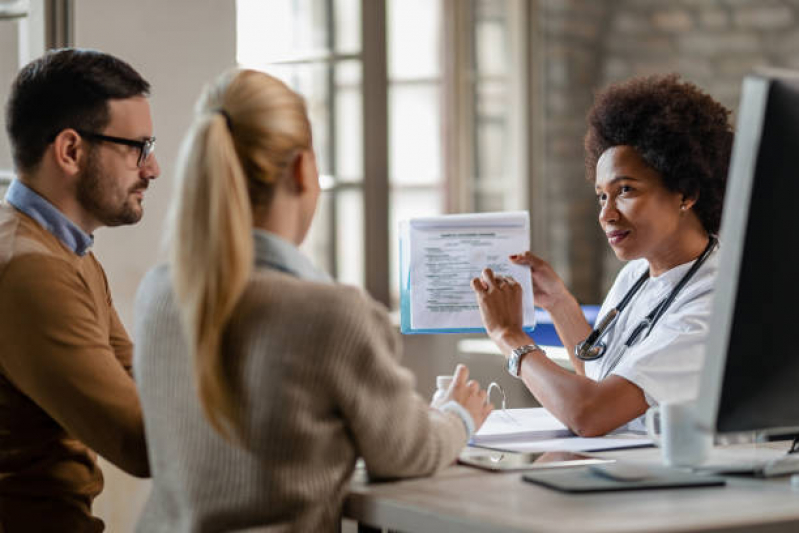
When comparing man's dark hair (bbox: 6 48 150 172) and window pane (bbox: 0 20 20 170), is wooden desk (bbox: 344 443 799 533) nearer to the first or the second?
man's dark hair (bbox: 6 48 150 172)

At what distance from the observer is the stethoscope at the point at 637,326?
2.09 m

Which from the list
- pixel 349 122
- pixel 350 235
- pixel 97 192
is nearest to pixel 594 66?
pixel 349 122

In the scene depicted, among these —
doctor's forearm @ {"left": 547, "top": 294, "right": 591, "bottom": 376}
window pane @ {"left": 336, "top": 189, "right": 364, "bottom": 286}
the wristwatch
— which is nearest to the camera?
the wristwatch

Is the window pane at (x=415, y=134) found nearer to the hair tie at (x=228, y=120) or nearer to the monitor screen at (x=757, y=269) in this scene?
the hair tie at (x=228, y=120)

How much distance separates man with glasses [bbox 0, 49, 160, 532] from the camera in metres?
1.67

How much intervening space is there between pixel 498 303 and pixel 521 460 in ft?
1.48

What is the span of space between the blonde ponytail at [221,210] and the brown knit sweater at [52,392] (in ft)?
1.43

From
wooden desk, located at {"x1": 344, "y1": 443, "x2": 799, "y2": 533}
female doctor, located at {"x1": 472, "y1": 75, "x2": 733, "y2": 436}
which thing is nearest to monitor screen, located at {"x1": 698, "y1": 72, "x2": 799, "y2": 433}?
wooden desk, located at {"x1": 344, "y1": 443, "x2": 799, "y2": 533}

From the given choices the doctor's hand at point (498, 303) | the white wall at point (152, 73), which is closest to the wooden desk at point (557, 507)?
the doctor's hand at point (498, 303)

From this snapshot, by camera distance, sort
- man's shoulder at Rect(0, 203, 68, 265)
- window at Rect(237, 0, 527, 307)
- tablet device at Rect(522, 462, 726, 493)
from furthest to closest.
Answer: window at Rect(237, 0, 527, 307)
man's shoulder at Rect(0, 203, 68, 265)
tablet device at Rect(522, 462, 726, 493)

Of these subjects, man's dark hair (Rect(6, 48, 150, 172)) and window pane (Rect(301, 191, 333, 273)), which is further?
window pane (Rect(301, 191, 333, 273))

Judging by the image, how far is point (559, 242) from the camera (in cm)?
Result: 554

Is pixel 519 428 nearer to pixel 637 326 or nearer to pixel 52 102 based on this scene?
pixel 637 326

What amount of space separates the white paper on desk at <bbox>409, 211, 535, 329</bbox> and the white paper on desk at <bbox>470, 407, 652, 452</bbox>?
203mm
